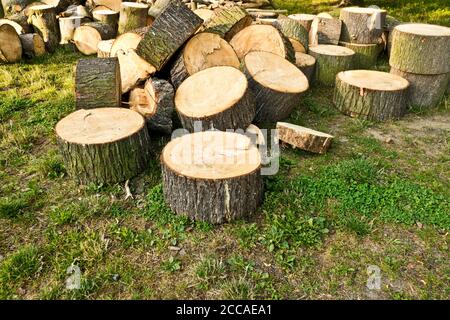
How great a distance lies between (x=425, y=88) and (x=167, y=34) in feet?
12.1

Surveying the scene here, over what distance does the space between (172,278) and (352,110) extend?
3.63 m

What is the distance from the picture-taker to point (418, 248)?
3.36 metres

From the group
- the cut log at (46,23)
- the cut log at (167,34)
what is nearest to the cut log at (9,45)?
the cut log at (46,23)

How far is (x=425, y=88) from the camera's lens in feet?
18.6

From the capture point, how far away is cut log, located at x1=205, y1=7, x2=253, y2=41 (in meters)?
5.93

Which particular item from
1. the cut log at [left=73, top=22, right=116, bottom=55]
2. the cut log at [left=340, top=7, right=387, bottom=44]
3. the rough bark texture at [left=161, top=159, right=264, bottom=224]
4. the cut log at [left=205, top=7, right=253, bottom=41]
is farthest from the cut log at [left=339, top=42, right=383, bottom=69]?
the cut log at [left=73, top=22, right=116, bottom=55]

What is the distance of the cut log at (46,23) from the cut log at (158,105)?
4.33 metres

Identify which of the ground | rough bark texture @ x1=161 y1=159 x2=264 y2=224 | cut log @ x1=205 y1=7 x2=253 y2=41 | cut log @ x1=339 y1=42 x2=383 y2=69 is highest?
cut log @ x1=205 y1=7 x2=253 y2=41

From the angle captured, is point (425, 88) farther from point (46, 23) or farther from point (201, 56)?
point (46, 23)

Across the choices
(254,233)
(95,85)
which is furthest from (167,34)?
(254,233)

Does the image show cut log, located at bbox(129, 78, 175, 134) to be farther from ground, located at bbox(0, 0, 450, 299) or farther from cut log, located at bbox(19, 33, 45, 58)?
cut log, located at bbox(19, 33, 45, 58)

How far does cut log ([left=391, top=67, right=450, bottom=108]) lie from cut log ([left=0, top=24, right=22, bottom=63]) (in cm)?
657
